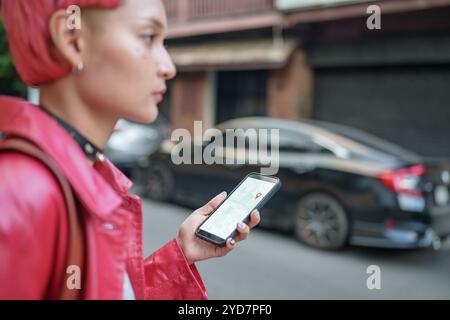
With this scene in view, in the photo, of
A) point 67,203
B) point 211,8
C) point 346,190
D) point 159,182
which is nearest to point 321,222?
point 346,190

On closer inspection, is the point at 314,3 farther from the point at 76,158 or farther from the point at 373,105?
the point at 76,158

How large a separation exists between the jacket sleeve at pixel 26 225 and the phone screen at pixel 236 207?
47cm

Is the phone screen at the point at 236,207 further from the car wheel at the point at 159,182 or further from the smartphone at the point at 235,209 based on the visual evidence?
the car wheel at the point at 159,182

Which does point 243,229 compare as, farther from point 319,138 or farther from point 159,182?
point 159,182

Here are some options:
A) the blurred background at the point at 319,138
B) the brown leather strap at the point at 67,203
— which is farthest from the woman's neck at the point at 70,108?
the blurred background at the point at 319,138

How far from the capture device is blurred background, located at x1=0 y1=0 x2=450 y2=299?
4.42 m

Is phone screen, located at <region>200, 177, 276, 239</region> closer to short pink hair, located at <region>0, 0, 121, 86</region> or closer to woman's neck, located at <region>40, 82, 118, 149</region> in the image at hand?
woman's neck, located at <region>40, 82, 118, 149</region>

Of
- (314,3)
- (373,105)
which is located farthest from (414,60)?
(314,3)

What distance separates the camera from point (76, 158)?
2.54ft

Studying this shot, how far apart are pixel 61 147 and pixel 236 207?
0.52 m

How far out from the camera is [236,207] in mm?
1170

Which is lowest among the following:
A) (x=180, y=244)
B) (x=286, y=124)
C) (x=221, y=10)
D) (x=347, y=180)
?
(x=180, y=244)

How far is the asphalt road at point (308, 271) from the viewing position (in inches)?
150
